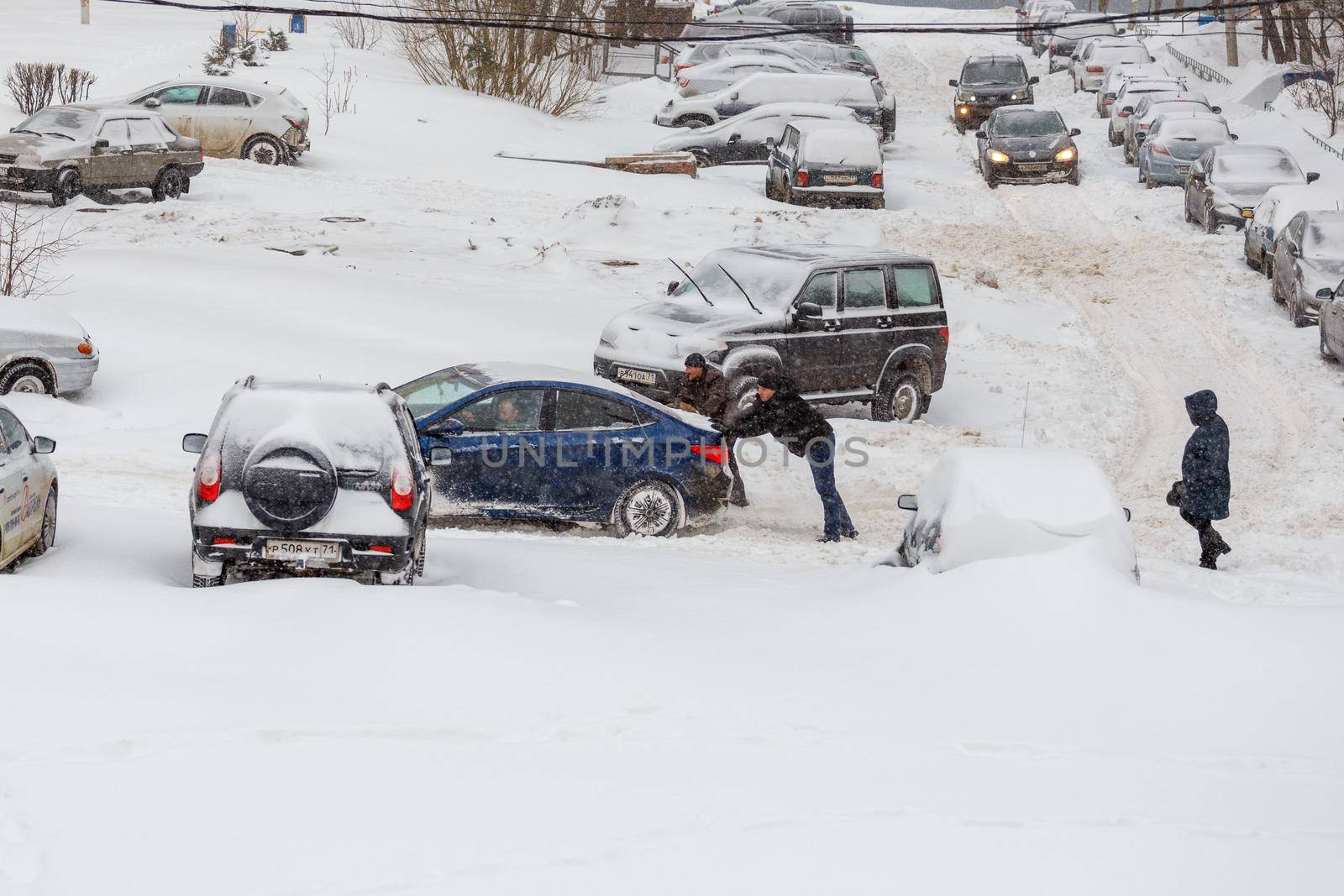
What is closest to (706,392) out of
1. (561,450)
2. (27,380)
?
(561,450)

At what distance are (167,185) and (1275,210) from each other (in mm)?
17223

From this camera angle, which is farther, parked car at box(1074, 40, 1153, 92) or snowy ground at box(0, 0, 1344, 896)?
parked car at box(1074, 40, 1153, 92)

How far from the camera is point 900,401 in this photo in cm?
1638

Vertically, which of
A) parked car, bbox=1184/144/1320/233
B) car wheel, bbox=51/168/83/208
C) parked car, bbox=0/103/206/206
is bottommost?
car wheel, bbox=51/168/83/208

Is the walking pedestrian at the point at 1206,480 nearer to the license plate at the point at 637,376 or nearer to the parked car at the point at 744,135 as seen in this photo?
the license plate at the point at 637,376

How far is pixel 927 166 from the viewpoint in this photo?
33156 mm

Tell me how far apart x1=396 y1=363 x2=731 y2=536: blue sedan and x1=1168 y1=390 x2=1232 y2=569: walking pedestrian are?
147 inches

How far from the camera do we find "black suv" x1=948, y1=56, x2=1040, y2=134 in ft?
126

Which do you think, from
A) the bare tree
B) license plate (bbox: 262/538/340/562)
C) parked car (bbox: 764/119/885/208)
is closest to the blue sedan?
license plate (bbox: 262/538/340/562)

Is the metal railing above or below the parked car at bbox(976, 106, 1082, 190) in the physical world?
above

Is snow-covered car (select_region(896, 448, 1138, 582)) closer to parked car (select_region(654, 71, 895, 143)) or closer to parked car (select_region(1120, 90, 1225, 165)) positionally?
parked car (select_region(654, 71, 895, 143))

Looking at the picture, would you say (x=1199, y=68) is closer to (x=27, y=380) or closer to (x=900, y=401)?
(x=900, y=401)

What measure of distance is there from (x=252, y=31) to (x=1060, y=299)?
26.8 meters

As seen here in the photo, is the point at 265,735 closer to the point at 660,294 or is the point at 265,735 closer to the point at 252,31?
the point at 660,294
